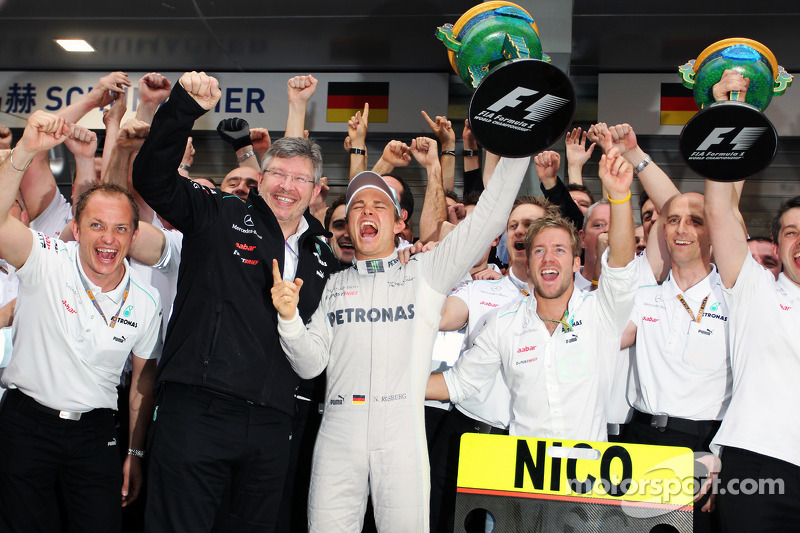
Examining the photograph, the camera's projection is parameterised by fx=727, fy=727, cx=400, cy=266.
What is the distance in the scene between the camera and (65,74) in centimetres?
796

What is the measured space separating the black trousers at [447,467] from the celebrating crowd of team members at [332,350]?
11mm

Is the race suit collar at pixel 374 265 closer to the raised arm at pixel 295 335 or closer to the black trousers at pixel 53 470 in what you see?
the raised arm at pixel 295 335

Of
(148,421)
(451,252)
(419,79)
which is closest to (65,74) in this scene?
(419,79)

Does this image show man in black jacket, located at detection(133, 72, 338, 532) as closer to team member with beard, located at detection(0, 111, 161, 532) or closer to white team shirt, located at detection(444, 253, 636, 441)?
team member with beard, located at detection(0, 111, 161, 532)

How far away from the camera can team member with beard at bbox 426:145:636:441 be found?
117 inches

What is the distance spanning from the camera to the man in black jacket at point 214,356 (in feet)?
8.88

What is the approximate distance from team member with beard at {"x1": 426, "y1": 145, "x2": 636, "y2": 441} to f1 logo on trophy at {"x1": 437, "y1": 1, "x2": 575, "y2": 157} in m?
0.53

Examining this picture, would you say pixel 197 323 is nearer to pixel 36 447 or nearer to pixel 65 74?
pixel 36 447

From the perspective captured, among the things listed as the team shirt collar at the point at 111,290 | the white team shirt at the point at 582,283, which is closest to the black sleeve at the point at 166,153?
the team shirt collar at the point at 111,290

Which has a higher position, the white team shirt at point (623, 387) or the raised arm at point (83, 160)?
the raised arm at point (83, 160)

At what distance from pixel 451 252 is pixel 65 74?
670 cm

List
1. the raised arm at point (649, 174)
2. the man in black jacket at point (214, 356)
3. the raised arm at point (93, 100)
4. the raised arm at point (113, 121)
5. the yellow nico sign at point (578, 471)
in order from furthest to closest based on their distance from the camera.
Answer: the raised arm at point (113, 121)
the raised arm at point (93, 100)
the raised arm at point (649, 174)
the man in black jacket at point (214, 356)
the yellow nico sign at point (578, 471)

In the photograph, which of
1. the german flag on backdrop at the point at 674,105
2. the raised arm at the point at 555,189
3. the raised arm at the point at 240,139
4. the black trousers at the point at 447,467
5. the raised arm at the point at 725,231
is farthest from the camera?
the german flag on backdrop at the point at 674,105

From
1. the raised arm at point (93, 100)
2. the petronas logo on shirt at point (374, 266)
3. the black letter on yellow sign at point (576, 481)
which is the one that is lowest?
the black letter on yellow sign at point (576, 481)
